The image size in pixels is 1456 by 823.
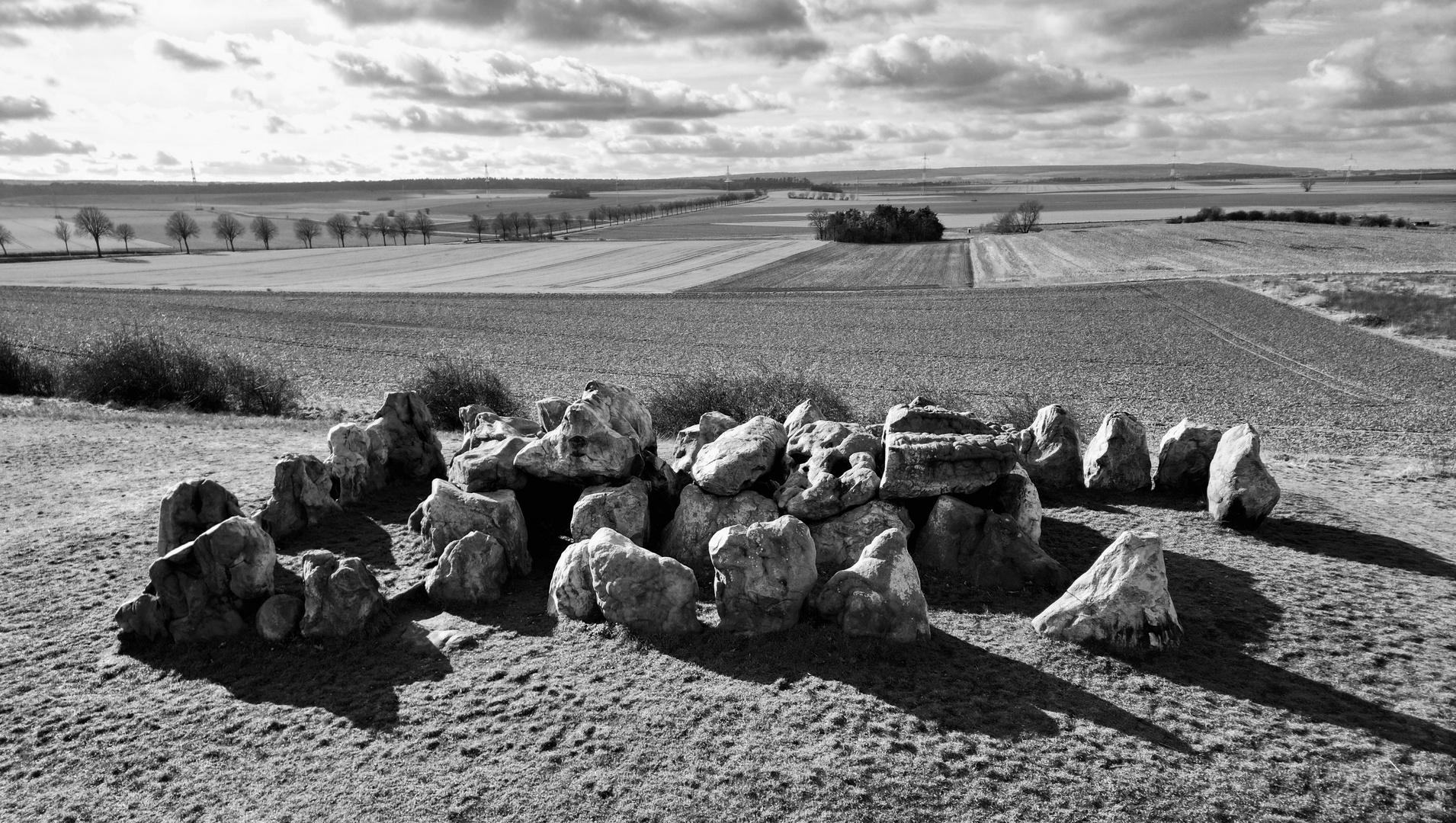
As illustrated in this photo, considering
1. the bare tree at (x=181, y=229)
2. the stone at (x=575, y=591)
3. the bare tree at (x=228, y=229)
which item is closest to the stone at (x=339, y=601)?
the stone at (x=575, y=591)

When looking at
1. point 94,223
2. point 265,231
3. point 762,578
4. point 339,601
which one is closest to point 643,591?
point 762,578

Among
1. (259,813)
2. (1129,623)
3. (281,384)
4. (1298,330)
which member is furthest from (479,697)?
(1298,330)

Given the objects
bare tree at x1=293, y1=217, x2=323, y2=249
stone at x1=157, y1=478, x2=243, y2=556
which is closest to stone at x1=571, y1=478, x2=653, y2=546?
stone at x1=157, y1=478, x2=243, y2=556

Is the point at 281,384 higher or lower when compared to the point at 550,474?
lower

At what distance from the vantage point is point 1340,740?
6.82m

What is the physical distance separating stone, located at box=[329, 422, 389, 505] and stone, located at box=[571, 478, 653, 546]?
4.27 m

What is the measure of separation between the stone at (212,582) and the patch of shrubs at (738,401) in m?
10.6

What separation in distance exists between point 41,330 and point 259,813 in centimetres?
4574

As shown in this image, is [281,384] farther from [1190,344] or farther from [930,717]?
[1190,344]

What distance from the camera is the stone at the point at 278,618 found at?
8695 mm

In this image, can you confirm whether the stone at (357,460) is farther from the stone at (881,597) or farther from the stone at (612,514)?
the stone at (881,597)

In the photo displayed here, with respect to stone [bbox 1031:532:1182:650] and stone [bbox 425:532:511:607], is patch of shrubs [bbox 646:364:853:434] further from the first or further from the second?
stone [bbox 1031:532:1182:650]

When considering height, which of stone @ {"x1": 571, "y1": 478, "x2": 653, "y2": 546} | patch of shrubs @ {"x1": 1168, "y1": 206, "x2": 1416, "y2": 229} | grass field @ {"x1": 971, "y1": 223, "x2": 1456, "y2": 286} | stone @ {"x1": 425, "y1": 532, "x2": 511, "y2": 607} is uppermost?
patch of shrubs @ {"x1": 1168, "y1": 206, "x2": 1416, "y2": 229}

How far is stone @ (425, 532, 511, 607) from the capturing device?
376 inches
